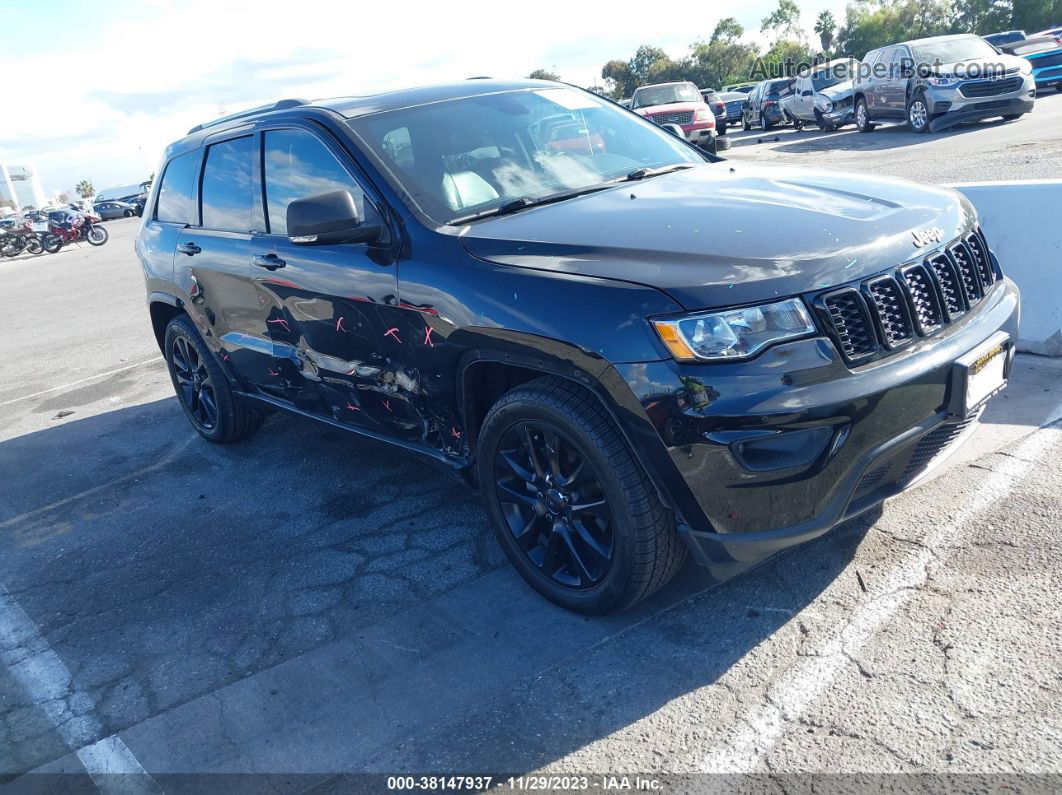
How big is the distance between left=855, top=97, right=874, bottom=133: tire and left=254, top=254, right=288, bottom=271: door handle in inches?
736

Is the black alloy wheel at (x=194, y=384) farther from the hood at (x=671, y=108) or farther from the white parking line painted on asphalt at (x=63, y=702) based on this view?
the hood at (x=671, y=108)

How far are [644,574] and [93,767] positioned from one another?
6.22 feet

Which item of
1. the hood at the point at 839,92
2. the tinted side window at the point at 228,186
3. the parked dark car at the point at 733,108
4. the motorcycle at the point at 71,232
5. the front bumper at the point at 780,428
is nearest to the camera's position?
the front bumper at the point at 780,428

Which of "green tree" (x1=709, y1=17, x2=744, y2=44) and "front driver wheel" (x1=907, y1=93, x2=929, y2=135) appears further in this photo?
"green tree" (x1=709, y1=17, x2=744, y2=44)

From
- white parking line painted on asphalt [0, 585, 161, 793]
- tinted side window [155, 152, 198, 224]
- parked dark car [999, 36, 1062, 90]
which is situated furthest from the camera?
parked dark car [999, 36, 1062, 90]

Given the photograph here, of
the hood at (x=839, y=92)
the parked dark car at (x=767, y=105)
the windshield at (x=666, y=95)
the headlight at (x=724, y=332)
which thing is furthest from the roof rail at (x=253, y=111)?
the parked dark car at (x=767, y=105)

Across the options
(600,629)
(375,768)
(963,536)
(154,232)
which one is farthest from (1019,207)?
(154,232)

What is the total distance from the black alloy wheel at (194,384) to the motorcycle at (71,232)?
26976mm

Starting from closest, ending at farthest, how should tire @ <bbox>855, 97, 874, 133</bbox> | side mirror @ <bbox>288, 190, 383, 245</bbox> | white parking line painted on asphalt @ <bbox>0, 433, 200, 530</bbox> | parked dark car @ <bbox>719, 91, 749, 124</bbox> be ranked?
side mirror @ <bbox>288, 190, 383, 245</bbox>
white parking line painted on asphalt @ <bbox>0, 433, 200, 530</bbox>
tire @ <bbox>855, 97, 874, 133</bbox>
parked dark car @ <bbox>719, 91, 749, 124</bbox>

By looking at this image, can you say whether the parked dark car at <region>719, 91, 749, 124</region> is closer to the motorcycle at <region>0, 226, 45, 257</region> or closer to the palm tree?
the motorcycle at <region>0, 226, 45, 257</region>

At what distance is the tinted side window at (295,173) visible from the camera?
4.00 m

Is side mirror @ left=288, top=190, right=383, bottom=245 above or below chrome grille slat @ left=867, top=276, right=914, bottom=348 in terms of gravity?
above

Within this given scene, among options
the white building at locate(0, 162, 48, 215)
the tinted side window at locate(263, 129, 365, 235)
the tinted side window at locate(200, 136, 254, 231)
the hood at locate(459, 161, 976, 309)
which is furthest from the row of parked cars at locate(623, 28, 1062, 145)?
the white building at locate(0, 162, 48, 215)

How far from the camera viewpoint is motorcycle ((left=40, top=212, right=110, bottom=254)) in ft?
98.5
